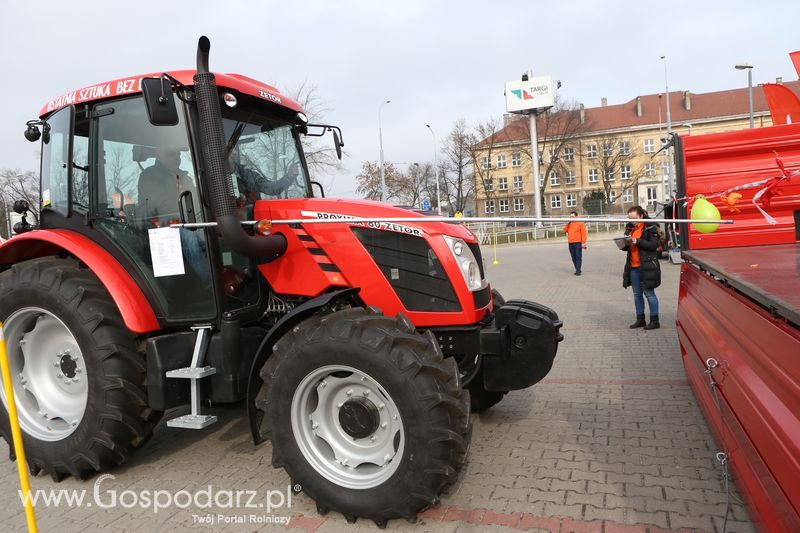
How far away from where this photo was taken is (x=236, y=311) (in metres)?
3.44

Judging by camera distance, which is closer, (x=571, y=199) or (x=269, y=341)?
(x=269, y=341)

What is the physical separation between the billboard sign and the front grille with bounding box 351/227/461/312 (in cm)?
3999

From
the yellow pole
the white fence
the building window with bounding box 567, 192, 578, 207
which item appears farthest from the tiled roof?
the yellow pole

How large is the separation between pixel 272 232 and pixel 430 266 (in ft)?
3.43

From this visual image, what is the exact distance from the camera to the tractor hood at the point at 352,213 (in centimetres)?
321

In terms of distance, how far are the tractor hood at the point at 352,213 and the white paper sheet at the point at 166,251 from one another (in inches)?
21.3

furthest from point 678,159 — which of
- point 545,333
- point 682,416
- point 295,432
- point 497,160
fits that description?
point 497,160

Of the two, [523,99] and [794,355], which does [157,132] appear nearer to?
[794,355]

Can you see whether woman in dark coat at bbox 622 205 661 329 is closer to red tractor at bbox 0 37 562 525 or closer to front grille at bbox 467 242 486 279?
front grille at bbox 467 242 486 279

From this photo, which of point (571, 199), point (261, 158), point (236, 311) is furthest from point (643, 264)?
point (571, 199)

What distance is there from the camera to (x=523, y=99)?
4056 cm

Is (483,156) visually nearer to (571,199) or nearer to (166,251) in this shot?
(571,199)

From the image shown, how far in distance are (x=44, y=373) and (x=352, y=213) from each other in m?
2.58

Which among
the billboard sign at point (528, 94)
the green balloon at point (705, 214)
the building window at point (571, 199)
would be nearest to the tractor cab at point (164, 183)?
the green balloon at point (705, 214)
